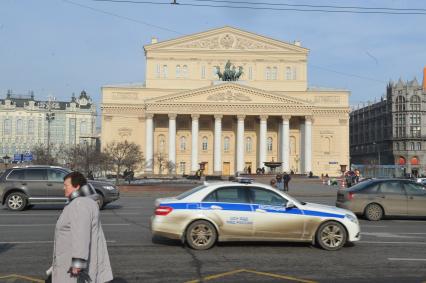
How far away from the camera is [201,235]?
39.3 feet

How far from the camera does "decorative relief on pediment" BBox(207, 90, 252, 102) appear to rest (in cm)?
8431

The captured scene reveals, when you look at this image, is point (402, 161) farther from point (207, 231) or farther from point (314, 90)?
point (207, 231)

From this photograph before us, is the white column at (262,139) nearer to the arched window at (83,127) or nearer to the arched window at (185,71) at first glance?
the arched window at (185,71)

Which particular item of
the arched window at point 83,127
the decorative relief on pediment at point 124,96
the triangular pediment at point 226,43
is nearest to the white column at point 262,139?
the triangular pediment at point 226,43

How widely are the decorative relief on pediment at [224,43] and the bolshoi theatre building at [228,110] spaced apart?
0.16 metres

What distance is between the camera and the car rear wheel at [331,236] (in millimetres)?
12219

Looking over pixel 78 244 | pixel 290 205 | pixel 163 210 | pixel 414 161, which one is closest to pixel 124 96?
pixel 414 161

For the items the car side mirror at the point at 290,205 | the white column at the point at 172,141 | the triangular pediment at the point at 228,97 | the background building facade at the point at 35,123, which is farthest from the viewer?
the background building facade at the point at 35,123

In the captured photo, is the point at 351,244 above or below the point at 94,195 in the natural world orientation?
below

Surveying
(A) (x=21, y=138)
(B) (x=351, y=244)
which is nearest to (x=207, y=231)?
(B) (x=351, y=244)

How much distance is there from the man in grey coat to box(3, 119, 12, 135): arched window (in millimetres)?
136028

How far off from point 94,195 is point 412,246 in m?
9.35

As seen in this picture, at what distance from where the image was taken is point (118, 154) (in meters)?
66.6

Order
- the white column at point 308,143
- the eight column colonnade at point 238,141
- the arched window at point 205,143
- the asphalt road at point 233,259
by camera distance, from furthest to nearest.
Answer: the arched window at point 205,143, the white column at point 308,143, the eight column colonnade at point 238,141, the asphalt road at point 233,259
